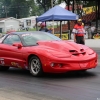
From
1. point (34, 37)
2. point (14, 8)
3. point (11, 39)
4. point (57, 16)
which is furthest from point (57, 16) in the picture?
point (14, 8)

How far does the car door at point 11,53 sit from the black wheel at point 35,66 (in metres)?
0.36

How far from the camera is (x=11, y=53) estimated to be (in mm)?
9227

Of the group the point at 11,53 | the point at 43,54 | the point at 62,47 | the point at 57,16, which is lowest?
the point at 11,53

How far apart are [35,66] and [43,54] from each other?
0.51 metres

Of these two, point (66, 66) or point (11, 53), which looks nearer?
point (66, 66)

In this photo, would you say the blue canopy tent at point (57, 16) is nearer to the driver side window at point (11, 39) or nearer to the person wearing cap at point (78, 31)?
the person wearing cap at point (78, 31)

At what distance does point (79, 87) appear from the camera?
694 centimetres

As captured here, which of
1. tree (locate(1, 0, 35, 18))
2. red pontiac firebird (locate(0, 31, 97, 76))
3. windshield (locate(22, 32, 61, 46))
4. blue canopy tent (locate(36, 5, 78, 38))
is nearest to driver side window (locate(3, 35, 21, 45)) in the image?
red pontiac firebird (locate(0, 31, 97, 76))

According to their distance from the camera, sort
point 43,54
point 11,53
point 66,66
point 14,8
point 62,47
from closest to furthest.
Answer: point 66,66, point 43,54, point 62,47, point 11,53, point 14,8

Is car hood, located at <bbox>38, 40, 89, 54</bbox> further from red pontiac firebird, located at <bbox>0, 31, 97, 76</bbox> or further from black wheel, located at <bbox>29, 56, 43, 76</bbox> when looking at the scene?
black wheel, located at <bbox>29, 56, 43, 76</bbox>

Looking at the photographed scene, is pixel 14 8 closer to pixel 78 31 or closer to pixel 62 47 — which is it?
pixel 78 31

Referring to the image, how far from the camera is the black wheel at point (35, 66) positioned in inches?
326

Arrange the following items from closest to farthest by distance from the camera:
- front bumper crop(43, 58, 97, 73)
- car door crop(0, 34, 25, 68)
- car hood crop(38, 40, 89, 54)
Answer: front bumper crop(43, 58, 97, 73), car hood crop(38, 40, 89, 54), car door crop(0, 34, 25, 68)

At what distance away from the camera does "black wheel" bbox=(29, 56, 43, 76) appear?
8281 mm
